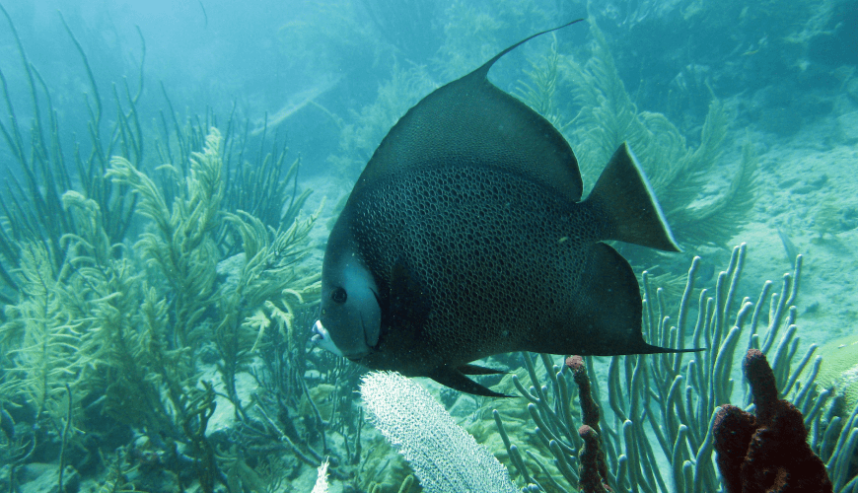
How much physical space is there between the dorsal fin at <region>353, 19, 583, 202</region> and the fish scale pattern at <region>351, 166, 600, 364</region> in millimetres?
42

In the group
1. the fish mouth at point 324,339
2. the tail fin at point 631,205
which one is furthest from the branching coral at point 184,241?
the tail fin at point 631,205

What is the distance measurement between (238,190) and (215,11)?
136ft

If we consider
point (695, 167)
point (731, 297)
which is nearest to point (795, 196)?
point (695, 167)

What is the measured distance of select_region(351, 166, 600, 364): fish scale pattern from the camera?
3.04 ft

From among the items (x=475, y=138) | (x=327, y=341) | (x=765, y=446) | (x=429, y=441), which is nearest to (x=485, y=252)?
(x=475, y=138)

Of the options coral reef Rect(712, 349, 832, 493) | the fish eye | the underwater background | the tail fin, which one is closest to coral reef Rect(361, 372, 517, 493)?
the underwater background

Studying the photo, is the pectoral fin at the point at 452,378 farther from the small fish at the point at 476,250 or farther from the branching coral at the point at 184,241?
the branching coral at the point at 184,241

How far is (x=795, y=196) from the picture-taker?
5895 millimetres

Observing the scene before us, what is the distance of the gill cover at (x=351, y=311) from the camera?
958 mm

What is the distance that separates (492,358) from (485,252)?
301 centimetres

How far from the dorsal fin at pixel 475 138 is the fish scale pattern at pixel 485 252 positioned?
0.14ft

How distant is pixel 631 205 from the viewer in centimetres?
86

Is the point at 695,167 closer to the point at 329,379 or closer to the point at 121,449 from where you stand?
the point at 329,379

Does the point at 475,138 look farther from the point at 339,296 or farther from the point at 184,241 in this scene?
the point at 184,241
